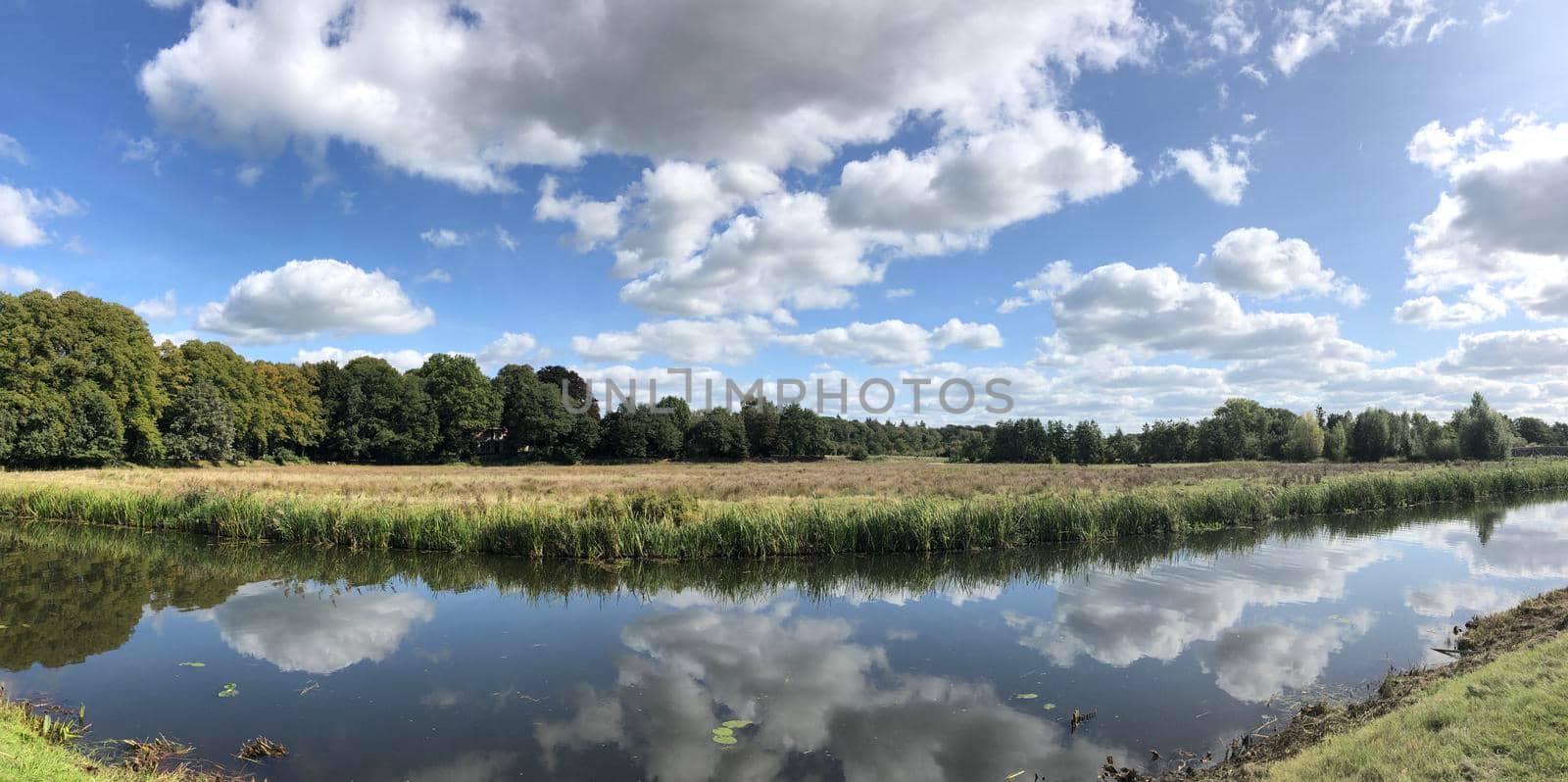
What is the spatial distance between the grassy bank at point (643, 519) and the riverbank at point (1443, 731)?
1265cm

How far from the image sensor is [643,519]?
19.8 m

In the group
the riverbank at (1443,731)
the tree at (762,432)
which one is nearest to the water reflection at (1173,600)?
the riverbank at (1443,731)

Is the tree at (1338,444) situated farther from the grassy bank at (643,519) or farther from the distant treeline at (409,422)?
the grassy bank at (643,519)

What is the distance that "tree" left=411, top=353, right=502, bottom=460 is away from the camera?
223ft

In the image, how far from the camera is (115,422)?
144ft

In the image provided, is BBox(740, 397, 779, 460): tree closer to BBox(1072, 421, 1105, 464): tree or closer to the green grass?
BBox(1072, 421, 1105, 464): tree

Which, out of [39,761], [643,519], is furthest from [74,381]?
[39,761]

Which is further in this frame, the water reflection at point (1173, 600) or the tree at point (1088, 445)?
the tree at point (1088, 445)

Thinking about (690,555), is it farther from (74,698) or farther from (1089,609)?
(74,698)

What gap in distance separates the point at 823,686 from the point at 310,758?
6.01 metres

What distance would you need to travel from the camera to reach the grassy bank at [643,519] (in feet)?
64.1

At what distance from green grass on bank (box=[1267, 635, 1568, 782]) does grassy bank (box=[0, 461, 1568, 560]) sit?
13953 millimetres

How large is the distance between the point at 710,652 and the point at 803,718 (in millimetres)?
3107

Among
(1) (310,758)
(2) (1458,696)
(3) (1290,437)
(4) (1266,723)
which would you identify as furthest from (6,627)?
(3) (1290,437)
